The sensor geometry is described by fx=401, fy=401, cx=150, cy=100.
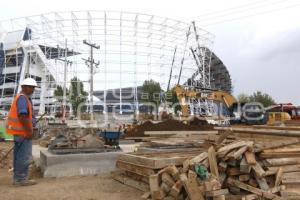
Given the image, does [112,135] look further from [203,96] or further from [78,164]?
[203,96]

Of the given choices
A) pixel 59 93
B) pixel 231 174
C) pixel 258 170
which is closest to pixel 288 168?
pixel 258 170

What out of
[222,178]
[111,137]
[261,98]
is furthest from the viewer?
[261,98]

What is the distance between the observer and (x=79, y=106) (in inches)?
1838

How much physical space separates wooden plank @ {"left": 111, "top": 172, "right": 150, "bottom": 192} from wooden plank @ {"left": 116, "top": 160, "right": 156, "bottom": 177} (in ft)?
0.55

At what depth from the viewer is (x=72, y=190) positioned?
7203mm

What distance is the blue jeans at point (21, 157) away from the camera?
7746mm

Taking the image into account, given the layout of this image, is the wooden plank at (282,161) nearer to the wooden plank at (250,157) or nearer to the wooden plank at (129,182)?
the wooden plank at (250,157)

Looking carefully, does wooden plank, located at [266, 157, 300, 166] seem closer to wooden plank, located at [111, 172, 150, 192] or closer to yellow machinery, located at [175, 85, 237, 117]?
wooden plank, located at [111, 172, 150, 192]

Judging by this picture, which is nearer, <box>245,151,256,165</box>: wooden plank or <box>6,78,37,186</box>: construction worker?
<box>245,151,256,165</box>: wooden plank

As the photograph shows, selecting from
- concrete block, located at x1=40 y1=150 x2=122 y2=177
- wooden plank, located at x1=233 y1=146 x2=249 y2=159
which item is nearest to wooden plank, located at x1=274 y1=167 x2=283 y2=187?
wooden plank, located at x1=233 y1=146 x2=249 y2=159

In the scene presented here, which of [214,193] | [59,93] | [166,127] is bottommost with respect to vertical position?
[214,193]

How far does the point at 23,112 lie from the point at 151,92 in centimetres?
4227

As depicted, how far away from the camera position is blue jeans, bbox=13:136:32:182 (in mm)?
7746

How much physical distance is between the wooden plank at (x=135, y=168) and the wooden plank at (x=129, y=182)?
17 cm
